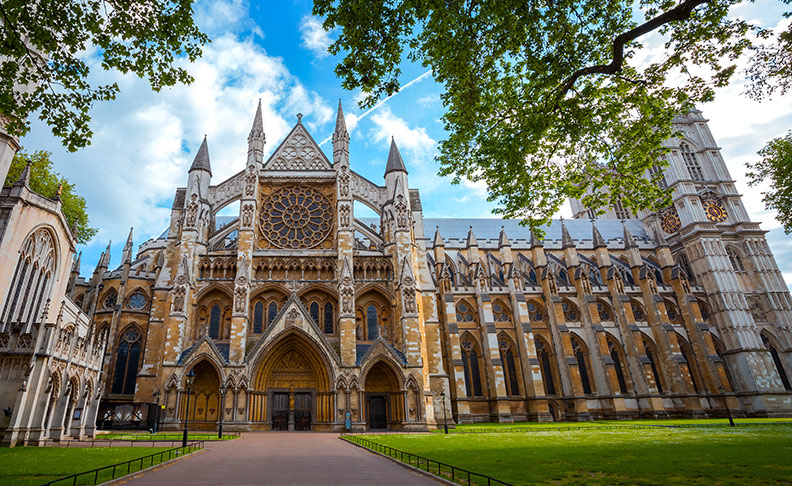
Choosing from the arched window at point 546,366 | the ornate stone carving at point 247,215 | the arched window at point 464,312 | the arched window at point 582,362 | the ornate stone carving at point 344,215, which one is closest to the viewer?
the ornate stone carving at point 247,215

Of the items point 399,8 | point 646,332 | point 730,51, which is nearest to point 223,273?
point 399,8

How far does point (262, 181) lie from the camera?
3150 centimetres

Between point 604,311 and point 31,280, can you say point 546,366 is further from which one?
point 31,280

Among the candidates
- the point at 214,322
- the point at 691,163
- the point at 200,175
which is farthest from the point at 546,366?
the point at 200,175

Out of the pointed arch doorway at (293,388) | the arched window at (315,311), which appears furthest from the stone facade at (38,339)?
the arched window at (315,311)

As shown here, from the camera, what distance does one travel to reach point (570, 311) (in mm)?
39781

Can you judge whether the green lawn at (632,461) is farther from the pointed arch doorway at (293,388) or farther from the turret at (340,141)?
the turret at (340,141)

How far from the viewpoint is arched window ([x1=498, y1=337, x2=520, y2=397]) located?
3616cm

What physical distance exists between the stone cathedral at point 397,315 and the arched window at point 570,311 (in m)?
0.18

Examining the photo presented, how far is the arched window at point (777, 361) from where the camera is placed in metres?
38.5

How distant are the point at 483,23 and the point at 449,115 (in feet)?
10.7

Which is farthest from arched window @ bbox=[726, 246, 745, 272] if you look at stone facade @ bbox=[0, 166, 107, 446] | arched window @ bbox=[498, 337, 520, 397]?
stone facade @ bbox=[0, 166, 107, 446]

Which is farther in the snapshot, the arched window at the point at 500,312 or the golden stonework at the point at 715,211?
the golden stonework at the point at 715,211

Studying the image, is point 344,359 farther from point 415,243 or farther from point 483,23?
point 483,23
